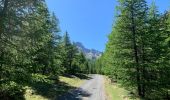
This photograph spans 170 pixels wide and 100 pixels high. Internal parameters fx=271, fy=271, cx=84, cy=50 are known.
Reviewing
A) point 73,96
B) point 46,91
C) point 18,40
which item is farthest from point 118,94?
point 18,40

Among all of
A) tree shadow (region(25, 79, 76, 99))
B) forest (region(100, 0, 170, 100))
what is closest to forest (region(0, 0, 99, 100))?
tree shadow (region(25, 79, 76, 99))

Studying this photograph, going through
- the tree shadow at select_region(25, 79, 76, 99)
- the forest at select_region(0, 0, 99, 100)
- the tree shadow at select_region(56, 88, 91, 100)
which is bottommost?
the tree shadow at select_region(56, 88, 91, 100)

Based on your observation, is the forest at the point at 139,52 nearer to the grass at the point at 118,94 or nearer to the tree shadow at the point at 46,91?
the grass at the point at 118,94

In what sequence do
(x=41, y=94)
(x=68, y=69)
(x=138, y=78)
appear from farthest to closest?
(x=68, y=69) → (x=41, y=94) → (x=138, y=78)

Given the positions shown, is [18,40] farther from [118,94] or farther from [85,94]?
[85,94]

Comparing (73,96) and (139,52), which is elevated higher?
(139,52)

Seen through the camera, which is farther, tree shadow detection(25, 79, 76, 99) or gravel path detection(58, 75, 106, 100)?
gravel path detection(58, 75, 106, 100)

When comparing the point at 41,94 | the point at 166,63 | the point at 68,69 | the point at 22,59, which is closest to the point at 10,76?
the point at 22,59

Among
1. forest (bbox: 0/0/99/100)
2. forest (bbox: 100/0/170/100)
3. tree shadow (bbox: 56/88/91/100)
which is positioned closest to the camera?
forest (bbox: 0/0/99/100)

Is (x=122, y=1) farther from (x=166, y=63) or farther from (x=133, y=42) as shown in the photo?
(x=166, y=63)

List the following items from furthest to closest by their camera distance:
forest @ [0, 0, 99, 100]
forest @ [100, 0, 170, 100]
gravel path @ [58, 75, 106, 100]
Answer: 1. gravel path @ [58, 75, 106, 100]
2. forest @ [100, 0, 170, 100]
3. forest @ [0, 0, 99, 100]

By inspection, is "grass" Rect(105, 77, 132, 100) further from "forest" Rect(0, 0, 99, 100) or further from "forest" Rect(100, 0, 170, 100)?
"forest" Rect(0, 0, 99, 100)

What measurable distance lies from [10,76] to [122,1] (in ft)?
58.4

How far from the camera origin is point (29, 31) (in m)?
16.7
